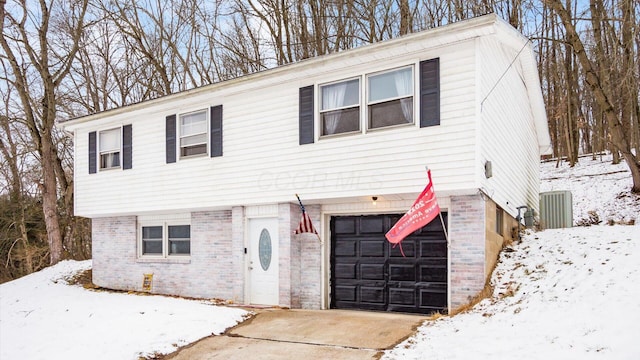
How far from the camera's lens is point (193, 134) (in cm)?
1231

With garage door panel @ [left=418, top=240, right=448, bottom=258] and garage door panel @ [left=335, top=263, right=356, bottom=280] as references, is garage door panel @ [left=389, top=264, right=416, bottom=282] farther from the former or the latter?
garage door panel @ [left=335, top=263, right=356, bottom=280]

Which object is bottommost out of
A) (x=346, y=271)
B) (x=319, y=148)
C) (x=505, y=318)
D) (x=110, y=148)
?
(x=505, y=318)

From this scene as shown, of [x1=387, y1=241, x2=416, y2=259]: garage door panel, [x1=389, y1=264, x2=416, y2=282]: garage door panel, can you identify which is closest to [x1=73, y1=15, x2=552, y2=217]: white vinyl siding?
[x1=387, y1=241, x2=416, y2=259]: garage door panel

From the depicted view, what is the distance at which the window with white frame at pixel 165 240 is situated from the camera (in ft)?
43.3

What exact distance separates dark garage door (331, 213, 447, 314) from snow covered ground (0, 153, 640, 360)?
4.14ft

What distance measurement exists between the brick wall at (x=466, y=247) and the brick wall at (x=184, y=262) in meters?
5.04

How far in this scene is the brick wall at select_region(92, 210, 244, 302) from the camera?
1197 cm

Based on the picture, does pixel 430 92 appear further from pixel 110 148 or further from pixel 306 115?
pixel 110 148

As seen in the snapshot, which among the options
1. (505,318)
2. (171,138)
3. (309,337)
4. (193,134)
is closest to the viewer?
(505,318)

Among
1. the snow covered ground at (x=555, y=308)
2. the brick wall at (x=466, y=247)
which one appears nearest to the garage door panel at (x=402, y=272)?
the brick wall at (x=466, y=247)

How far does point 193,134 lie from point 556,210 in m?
9.94

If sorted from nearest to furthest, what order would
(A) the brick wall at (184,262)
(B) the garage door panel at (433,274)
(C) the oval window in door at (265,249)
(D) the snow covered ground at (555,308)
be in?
1. (D) the snow covered ground at (555,308)
2. (B) the garage door panel at (433,274)
3. (C) the oval window in door at (265,249)
4. (A) the brick wall at (184,262)

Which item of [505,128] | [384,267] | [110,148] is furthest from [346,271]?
[110,148]

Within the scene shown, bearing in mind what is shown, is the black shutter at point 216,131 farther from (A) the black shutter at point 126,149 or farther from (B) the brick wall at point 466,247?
(B) the brick wall at point 466,247
